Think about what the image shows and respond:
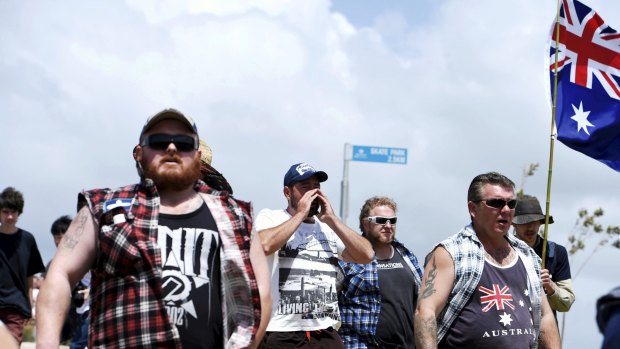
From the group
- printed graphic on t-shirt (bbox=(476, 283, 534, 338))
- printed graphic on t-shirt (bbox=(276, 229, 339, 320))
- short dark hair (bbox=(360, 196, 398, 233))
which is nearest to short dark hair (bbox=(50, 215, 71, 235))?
short dark hair (bbox=(360, 196, 398, 233))

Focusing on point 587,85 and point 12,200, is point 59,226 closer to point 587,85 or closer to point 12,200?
point 12,200

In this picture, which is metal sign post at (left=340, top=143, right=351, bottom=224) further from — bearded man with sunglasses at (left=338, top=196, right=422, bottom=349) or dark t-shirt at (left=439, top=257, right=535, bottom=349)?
dark t-shirt at (left=439, top=257, right=535, bottom=349)

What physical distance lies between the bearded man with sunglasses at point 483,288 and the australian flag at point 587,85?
8.30 ft

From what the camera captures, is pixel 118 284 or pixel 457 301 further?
pixel 457 301

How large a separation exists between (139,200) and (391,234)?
5392 mm

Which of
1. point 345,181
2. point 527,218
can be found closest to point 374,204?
point 527,218

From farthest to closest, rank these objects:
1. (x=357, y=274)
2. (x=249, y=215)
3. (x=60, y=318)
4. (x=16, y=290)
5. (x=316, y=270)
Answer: (x=16, y=290) < (x=357, y=274) < (x=316, y=270) < (x=249, y=215) < (x=60, y=318)

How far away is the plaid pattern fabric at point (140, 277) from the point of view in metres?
5.23

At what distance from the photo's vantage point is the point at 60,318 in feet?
17.0

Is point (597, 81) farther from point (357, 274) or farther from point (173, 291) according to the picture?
point (173, 291)

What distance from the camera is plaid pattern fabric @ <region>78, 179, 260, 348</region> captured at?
17.2 ft

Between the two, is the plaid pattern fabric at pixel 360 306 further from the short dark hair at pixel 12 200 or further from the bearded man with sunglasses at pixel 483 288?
the short dark hair at pixel 12 200

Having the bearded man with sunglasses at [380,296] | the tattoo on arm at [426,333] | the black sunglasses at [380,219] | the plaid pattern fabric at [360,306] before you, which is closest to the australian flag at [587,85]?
the black sunglasses at [380,219]

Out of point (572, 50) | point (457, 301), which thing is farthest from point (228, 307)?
point (572, 50)
